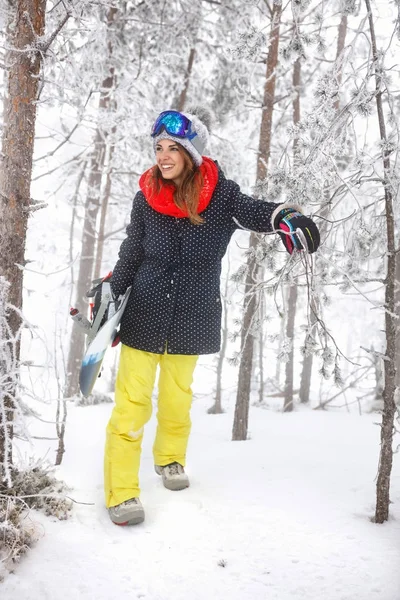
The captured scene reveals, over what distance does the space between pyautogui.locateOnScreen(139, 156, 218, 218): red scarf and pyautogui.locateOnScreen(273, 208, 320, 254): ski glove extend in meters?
0.57

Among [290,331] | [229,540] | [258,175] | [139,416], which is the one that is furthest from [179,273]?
[290,331]

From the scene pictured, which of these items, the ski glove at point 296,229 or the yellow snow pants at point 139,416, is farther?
the yellow snow pants at point 139,416

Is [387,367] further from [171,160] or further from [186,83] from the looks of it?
[186,83]

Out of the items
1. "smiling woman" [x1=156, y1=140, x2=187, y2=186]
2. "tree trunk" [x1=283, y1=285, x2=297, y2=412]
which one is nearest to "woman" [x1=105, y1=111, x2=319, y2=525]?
"smiling woman" [x1=156, y1=140, x2=187, y2=186]

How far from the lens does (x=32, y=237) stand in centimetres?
1720

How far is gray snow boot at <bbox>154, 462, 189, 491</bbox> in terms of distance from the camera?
340cm

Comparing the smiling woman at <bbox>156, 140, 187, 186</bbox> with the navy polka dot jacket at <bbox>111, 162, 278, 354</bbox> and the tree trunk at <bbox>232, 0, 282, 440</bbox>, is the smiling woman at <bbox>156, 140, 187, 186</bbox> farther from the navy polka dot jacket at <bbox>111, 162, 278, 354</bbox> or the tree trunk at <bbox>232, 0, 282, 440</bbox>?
the tree trunk at <bbox>232, 0, 282, 440</bbox>

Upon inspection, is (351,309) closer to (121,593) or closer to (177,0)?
(177,0)

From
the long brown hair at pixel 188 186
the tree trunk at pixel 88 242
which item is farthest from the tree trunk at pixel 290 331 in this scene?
the long brown hair at pixel 188 186

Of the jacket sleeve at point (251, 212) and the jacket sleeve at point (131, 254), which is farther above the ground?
the jacket sleeve at point (251, 212)

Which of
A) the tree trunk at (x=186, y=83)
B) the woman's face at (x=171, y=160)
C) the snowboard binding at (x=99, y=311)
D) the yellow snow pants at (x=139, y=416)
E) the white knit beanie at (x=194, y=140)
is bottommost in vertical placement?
the yellow snow pants at (x=139, y=416)

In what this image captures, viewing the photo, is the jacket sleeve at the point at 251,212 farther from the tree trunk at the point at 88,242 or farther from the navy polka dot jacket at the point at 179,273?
the tree trunk at the point at 88,242

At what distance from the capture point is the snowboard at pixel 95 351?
120 inches

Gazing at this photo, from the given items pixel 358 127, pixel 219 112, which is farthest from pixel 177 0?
pixel 358 127
